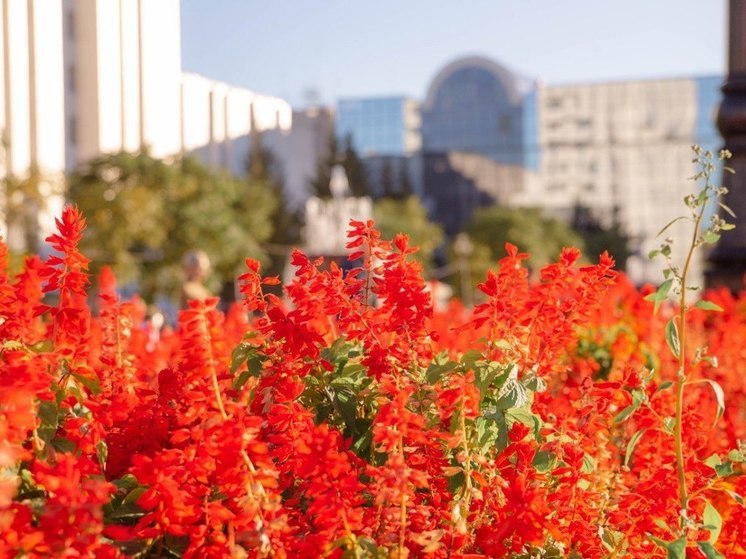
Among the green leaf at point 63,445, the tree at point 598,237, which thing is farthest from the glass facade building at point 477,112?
the green leaf at point 63,445

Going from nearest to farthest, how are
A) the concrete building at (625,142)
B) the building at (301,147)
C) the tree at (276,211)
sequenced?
1. the tree at (276,211)
2. the building at (301,147)
3. the concrete building at (625,142)

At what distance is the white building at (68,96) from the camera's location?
28109 millimetres

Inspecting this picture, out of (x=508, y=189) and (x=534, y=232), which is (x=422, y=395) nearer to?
(x=534, y=232)

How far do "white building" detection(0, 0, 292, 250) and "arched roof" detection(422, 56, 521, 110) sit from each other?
147 feet

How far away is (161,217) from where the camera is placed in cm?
3250

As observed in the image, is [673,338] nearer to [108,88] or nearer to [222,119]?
[108,88]

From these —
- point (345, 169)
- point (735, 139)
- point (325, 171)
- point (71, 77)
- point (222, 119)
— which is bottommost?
point (325, 171)

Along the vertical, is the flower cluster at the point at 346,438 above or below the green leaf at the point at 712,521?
above

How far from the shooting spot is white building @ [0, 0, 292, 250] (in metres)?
28.1

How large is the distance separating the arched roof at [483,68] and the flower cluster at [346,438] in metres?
90.5

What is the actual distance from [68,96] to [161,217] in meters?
6.94

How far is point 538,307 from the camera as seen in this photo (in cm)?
242

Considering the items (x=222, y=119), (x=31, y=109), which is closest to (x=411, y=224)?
(x=222, y=119)

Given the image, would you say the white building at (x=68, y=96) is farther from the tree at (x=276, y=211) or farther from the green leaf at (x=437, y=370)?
the green leaf at (x=437, y=370)
